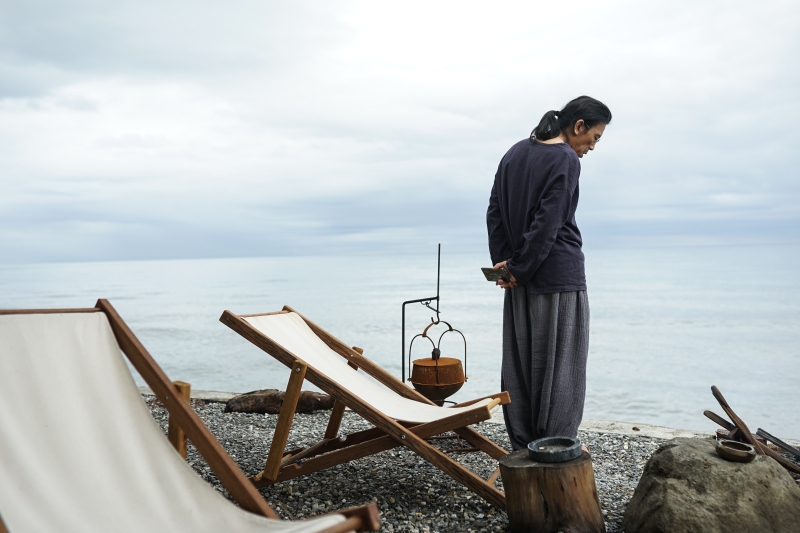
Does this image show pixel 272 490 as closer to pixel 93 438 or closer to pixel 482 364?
pixel 93 438

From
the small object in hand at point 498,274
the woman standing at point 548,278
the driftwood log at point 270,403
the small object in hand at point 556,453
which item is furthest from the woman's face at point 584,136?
the driftwood log at point 270,403

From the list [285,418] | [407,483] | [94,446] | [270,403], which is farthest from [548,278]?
[270,403]

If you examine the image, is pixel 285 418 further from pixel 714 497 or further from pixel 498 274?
pixel 714 497

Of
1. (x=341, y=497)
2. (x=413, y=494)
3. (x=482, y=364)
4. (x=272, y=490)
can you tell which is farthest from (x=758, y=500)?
(x=482, y=364)

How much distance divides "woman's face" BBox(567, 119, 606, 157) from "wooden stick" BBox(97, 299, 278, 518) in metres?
2.04

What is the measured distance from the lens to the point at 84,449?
194 cm

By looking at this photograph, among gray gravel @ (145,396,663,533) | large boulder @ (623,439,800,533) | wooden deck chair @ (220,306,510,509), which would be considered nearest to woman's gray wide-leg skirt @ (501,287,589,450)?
wooden deck chair @ (220,306,510,509)

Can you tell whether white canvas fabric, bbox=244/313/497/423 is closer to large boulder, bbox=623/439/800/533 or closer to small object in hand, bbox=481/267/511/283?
small object in hand, bbox=481/267/511/283

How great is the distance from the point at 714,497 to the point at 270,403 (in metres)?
3.13

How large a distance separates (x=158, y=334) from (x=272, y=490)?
23.1m

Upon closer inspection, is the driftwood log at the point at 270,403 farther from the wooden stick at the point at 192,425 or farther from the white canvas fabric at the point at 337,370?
the wooden stick at the point at 192,425

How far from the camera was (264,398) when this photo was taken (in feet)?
15.6

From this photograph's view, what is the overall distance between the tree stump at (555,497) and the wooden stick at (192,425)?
97 cm

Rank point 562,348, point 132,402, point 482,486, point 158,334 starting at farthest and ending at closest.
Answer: point 158,334, point 562,348, point 482,486, point 132,402
